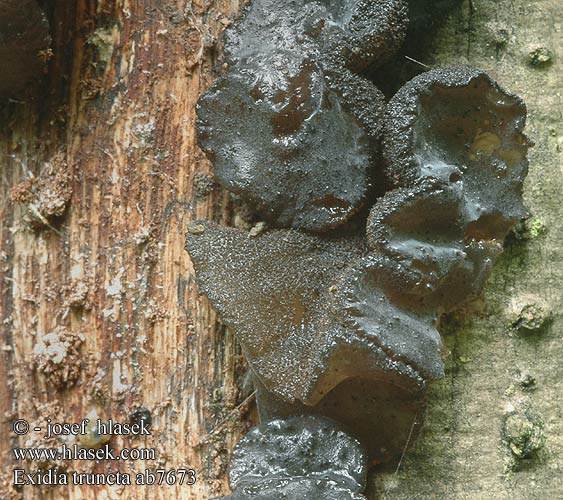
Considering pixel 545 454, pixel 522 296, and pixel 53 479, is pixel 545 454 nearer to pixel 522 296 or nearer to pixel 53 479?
pixel 522 296

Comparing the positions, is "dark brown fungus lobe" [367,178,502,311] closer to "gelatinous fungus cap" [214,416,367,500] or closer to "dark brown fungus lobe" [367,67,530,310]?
"dark brown fungus lobe" [367,67,530,310]

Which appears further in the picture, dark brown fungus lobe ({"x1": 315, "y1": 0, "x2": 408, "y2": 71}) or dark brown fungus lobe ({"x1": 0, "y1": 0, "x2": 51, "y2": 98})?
dark brown fungus lobe ({"x1": 0, "y1": 0, "x2": 51, "y2": 98})

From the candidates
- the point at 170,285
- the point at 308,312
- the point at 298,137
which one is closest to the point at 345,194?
the point at 298,137

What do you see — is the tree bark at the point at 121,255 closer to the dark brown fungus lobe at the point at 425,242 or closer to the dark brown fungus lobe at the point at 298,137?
the dark brown fungus lobe at the point at 298,137

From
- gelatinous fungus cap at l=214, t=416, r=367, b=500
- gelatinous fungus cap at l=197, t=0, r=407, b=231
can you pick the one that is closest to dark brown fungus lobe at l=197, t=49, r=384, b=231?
gelatinous fungus cap at l=197, t=0, r=407, b=231

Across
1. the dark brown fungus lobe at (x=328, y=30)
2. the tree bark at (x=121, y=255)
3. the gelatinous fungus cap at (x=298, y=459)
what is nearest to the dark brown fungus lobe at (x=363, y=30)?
the dark brown fungus lobe at (x=328, y=30)

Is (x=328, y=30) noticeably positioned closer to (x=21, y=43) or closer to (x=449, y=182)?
(x=449, y=182)

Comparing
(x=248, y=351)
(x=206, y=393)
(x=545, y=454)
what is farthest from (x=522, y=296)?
(x=206, y=393)

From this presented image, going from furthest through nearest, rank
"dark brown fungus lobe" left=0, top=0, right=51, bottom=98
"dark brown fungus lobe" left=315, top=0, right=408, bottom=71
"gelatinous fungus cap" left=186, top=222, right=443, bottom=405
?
"dark brown fungus lobe" left=0, top=0, right=51, bottom=98 < "dark brown fungus lobe" left=315, top=0, right=408, bottom=71 < "gelatinous fungus cap" left=186, top=222, right=443, bottom=405
